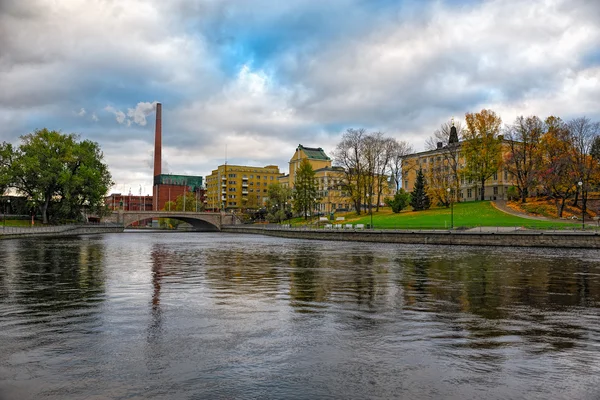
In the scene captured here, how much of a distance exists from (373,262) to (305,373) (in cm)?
2495

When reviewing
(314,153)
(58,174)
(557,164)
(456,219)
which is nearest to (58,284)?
(456,219)

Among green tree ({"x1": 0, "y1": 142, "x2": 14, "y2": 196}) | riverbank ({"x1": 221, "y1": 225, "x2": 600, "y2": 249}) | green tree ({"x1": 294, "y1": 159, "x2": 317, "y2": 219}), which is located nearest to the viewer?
riverbank ({"x1": 221, "y1": 225, "x2": 600, "y2": 249})

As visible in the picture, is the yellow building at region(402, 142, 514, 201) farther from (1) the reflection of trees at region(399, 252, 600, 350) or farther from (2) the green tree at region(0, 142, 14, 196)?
(2) the green tree at region(0, 142, 14, 196)

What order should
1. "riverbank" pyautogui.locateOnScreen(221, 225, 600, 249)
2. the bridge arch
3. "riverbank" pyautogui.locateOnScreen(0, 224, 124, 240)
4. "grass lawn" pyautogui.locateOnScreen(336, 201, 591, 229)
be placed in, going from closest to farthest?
"riverbank" pyautogui.locateOnScreen(221, 225, 600, 249) < "grass lawn" pyautogui.locateOnScreen(336, 201, 591, 229) < "riverbank" pyautogui.locateOnScreen(0, 224, 124, 240) < the bridge arch

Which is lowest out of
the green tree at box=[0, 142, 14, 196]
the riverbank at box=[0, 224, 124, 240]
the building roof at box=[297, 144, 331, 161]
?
the riverbank at box=[0, 224, 124, 240]

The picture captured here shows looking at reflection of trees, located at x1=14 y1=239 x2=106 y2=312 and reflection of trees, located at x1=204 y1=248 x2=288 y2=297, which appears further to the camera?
reflection of trees, located at x1=204 y1=248 x2=288 y2=297

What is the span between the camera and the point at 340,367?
926cm

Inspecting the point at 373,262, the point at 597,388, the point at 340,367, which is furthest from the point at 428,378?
the point at 373,262

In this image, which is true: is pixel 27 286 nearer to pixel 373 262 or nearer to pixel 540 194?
pixel 373 262

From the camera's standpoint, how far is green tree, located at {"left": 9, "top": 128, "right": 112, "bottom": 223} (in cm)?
8988

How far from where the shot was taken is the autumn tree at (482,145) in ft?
298

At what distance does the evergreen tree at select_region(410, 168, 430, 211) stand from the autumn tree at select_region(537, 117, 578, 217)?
73.5ft

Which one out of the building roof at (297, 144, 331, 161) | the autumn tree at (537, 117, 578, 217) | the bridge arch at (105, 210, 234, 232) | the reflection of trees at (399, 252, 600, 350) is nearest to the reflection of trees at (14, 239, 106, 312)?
the reflection of trees at (399, 252, 600, 350)

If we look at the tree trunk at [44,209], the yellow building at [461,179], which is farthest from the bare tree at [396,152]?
the tree trunk at [44,209]
